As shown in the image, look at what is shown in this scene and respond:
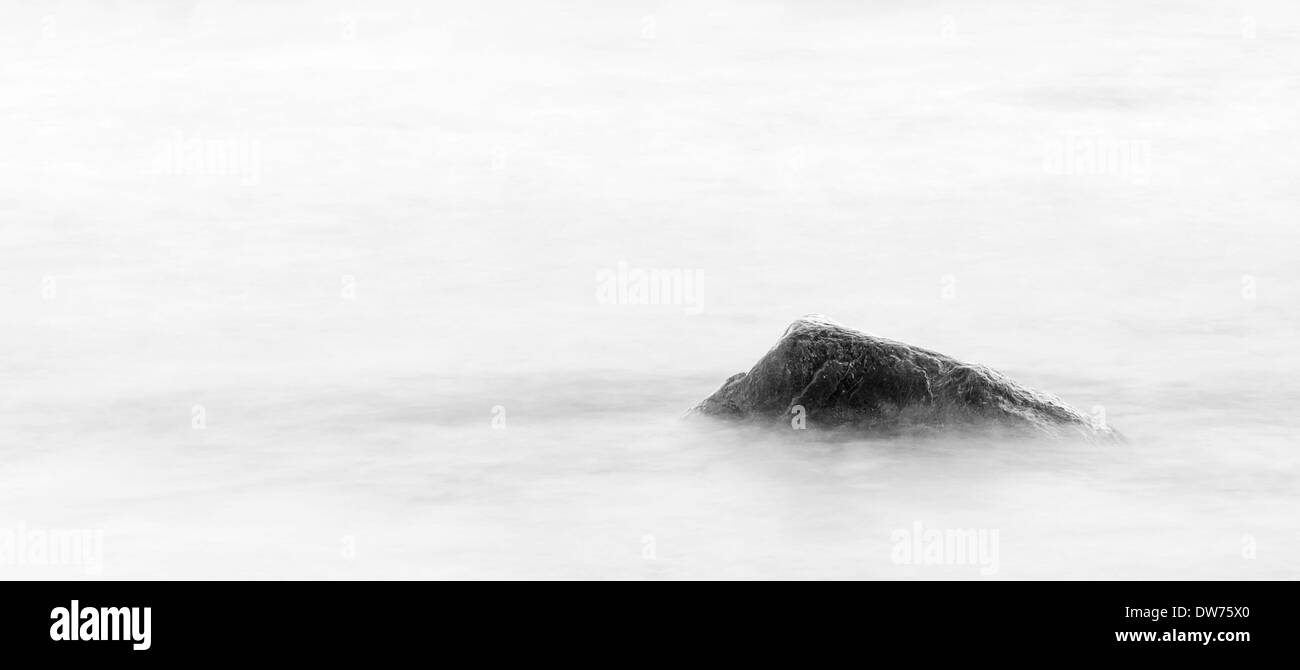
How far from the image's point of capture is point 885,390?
6840 millimetres

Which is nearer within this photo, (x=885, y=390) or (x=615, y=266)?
(x=885, y=390)

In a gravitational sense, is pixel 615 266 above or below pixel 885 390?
above

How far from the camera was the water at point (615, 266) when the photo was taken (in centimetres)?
625

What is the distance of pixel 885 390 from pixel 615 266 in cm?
462

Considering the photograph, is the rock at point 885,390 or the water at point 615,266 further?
the rock at point 885,390

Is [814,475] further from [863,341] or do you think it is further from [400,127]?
[400,127]

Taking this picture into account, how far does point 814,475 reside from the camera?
6551mm

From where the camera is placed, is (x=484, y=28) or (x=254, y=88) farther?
(x=484, y=28)

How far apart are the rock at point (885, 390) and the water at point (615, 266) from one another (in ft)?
0.43

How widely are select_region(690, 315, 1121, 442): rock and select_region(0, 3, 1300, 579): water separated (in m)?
0.13

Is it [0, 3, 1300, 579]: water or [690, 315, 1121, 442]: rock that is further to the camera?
[690, 315, 1121, 442]: rock

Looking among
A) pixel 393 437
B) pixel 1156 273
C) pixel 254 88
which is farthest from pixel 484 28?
pixel 393 437

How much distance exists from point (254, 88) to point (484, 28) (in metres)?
3.52

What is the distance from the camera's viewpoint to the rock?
680 centimetres
